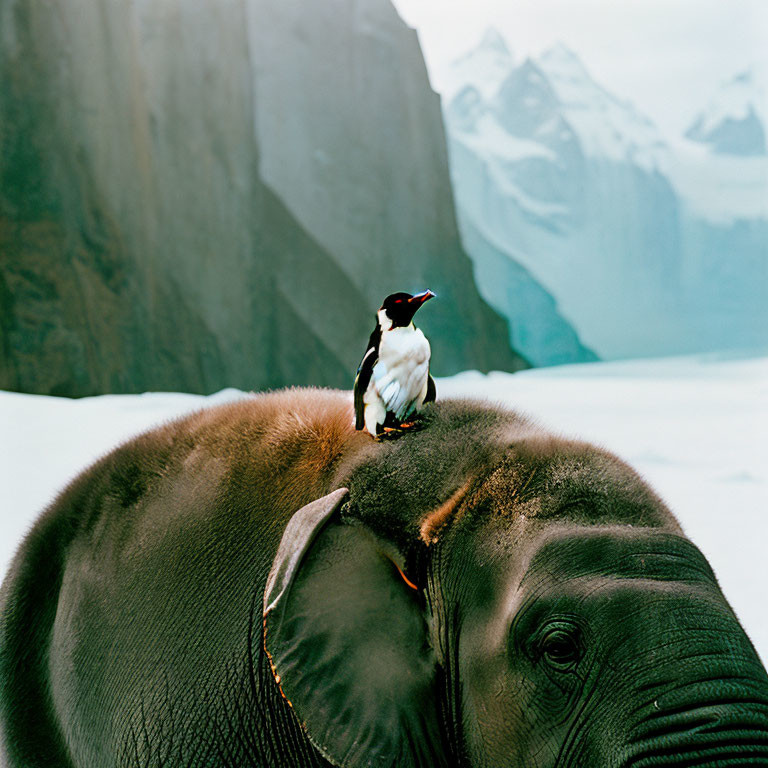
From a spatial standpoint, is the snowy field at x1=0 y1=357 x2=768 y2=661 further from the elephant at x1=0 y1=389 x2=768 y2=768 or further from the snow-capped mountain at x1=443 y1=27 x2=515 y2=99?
the snow-capped mountain at x1=443 y1=27 x2=515 y2=99

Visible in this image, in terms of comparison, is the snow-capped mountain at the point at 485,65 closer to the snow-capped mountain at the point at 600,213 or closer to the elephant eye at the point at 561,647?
the snow-capped mountain at the point at 600,213

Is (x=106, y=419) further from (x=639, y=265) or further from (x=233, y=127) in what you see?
(x=639, y=265)

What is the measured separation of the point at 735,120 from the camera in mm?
10047

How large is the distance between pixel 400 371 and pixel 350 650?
0.37m

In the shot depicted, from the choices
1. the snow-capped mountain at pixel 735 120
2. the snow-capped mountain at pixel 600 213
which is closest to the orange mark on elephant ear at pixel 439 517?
the snow-capped mountain at pixel 600 213

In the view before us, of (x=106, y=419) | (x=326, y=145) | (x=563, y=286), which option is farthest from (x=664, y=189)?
(x=106, y=419)

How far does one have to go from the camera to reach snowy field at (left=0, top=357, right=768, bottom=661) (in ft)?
7.72

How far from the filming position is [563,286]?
35.2 feet

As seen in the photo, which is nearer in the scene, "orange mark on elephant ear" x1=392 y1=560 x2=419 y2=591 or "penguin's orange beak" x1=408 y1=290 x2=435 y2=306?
"orange mark on elephant ear" x1=392 y1=560 x2=419 y2=591

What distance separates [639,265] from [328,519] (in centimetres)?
1022

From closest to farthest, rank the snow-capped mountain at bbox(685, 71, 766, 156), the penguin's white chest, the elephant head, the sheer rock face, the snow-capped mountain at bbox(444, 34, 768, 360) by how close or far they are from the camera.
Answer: the elephant head < the penguin's white chest < the sheer rock face < the snow-capped mountain at bbox(685, 71, 766, 156) < the snow-capped mountain at bbox(444, 34, 768, 360)

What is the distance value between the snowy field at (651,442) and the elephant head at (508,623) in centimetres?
21

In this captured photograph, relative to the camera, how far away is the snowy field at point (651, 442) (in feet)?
7.72

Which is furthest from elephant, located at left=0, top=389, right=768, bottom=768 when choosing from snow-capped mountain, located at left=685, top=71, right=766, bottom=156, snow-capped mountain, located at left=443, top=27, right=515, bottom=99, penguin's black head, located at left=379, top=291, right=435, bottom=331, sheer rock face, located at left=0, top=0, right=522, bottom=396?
snow-capped mountain, located at left=443, top=27, right=515, bottom=99
